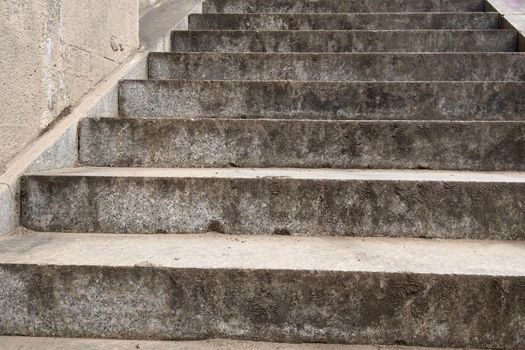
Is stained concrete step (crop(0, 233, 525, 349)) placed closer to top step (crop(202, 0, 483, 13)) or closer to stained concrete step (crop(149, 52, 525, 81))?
stained concrete step (crop(149, 52, 525, 81))

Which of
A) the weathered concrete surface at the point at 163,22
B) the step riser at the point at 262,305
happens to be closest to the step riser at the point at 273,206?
the step riser at the point at 262,305

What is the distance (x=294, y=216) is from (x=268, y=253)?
1.02 ft

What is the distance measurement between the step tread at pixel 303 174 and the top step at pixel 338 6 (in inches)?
110

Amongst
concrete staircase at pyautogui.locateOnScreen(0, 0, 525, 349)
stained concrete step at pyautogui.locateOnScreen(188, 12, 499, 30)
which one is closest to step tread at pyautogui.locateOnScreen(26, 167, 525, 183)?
concrete staircase at pyautogui.locateOnScreen(0, 0, 525, 349)

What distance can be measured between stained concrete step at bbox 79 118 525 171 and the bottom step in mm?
1094

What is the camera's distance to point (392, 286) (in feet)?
5.18

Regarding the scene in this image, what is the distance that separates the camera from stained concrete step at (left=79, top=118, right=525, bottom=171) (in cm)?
246

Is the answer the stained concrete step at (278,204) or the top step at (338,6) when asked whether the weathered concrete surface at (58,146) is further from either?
the top step at (338,6)

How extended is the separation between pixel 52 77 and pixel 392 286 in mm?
2023

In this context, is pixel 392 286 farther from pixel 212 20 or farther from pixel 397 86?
pixel 212 20

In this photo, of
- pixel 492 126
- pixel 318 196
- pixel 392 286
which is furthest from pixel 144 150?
pixel 492 126

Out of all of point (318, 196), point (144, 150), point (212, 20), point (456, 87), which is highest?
point (212, 20)

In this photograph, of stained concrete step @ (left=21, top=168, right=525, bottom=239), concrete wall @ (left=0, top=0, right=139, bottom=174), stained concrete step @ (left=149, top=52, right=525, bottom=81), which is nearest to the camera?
stained concrete step @ (left=21, top=168, right=525, bottom=239)

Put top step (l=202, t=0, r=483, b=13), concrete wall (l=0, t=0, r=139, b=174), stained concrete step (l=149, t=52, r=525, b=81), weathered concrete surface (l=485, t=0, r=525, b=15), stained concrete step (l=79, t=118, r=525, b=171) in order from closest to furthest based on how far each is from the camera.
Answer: concrete wall (l=0, t=0, r=139, b=174) → stained concrete step (l=79, t=118, r=525, b=171) → stained concrete step (l=149, t=52, r=525, b=81) → weathered concrete surface (l=485, t=0, r=525, b=15) → top step (l=202, t=0, r=483, b=13)
